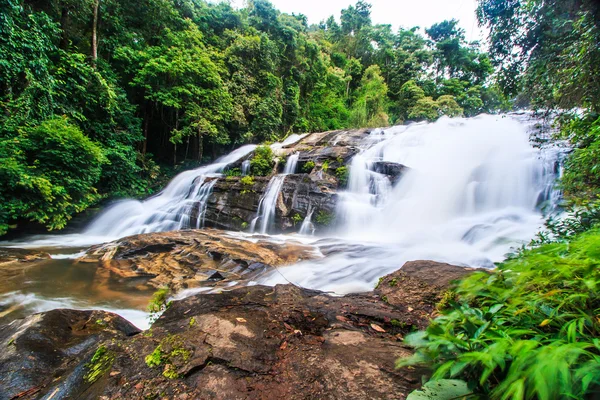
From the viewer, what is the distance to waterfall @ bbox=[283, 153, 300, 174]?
11.9 m

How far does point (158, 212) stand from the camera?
9.77m

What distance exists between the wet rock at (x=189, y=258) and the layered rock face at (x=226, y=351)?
7.60 feet

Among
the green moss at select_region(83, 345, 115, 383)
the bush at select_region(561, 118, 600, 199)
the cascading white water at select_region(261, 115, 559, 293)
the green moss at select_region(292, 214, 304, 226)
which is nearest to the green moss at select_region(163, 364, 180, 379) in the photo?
the green moss at select_region(83, 345, 115, 383)

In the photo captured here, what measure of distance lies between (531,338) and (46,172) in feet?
31.6

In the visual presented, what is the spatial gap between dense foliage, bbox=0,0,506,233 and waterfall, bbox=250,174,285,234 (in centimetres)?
519

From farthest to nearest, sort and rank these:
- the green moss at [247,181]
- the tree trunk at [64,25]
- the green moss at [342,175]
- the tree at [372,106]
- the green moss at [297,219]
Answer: the tree at [372,106] → the green moss at [342,175] → the green moss at [247,181] → the tree trunk at [64,25] → the green moss at [297,219]

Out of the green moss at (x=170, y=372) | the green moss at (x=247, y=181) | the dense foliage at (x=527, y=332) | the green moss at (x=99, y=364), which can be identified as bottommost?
the green moss at (x=99, y=364)

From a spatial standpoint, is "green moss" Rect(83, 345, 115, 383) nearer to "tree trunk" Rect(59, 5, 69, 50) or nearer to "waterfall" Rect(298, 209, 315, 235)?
"waterfall" Rect(298, 209, 315, 235)

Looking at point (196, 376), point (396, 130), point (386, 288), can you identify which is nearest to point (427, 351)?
point (196, 376)

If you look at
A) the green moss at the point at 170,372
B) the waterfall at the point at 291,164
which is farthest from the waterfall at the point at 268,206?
the green moss at the point at 170,372

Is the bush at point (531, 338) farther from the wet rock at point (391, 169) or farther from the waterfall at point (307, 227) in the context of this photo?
the wet rock at point (391, 169)

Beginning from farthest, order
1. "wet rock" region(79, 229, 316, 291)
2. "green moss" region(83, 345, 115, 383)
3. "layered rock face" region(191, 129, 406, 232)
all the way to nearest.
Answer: "layered rock face" region(191, 129, 406, 232)
"wet rock" region(79, 229, 316, 291)
"green moss" region(83, 345, 115, 383)

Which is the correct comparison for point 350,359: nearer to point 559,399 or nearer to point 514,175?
point 559,399

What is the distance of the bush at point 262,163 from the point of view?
40.2 feet
